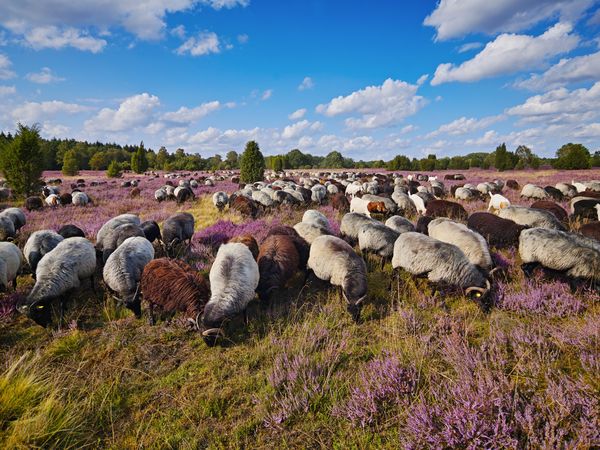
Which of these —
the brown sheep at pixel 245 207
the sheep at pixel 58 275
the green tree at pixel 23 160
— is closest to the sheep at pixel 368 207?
the brown sheep at pixel 245 207

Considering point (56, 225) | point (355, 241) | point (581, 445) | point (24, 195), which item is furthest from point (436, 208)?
point (24, 195)

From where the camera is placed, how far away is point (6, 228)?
424 inches

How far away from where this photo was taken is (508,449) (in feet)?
8.19

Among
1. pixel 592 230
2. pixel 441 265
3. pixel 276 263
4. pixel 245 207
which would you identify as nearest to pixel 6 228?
pixel 245 207

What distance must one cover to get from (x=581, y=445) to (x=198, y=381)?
423cm

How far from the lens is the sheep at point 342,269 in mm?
5599

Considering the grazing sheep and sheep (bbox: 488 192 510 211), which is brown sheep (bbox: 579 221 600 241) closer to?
sheep (bbox: 488 192 510 211)

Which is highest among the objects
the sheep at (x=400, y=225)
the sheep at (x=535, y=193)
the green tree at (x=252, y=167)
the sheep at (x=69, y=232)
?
the green tree at (x=252, y=167)

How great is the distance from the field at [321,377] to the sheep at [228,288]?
0.40 m

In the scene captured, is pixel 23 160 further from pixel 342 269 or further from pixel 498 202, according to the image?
pixel 498 202

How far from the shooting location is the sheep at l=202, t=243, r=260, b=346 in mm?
4872

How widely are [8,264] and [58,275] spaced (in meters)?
2.05

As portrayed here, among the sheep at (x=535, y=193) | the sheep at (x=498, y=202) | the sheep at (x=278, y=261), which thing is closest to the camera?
the sheep at (x=278, y=261)

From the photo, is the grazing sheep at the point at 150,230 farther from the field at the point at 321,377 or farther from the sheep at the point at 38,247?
the field at the point at 321,377
